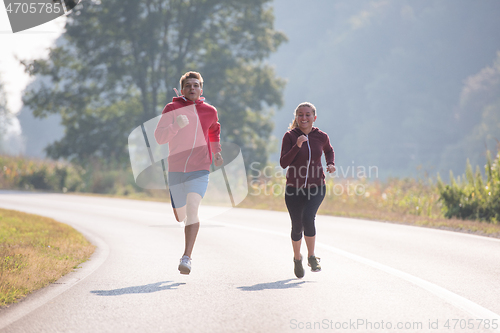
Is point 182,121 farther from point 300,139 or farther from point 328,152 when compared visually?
point 328,152

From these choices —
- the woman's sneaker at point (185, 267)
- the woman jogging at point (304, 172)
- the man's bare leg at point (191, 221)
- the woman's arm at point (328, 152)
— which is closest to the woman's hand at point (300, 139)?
the woman jogging at point (304, 172)

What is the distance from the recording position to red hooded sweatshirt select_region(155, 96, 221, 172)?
6055 mm

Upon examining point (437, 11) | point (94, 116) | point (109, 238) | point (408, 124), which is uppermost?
point (437, 11)

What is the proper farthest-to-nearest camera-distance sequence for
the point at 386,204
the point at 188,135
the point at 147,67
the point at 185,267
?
the point at 147,67, the point at 386,204, the point at 188,135, the point at 185,267

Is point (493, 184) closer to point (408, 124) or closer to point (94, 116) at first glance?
point (94, 116)

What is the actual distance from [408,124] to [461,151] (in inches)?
692

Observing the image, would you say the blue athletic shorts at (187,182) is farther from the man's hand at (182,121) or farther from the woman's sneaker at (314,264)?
the woman's sneaker at (314,264)

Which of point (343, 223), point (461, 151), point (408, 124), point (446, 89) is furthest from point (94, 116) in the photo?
point (446, 89)

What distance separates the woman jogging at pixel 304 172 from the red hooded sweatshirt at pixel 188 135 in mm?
896

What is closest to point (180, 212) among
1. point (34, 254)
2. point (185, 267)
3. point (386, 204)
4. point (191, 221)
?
point (191, 221)

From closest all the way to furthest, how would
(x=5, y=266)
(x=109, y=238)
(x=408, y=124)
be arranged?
1. (x=5, y=266)
2. (x=109, y=238)
3. (x=408, y=124)

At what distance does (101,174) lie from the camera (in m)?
28.2

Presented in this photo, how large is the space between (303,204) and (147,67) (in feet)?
96.7

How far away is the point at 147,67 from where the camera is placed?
3406cm
